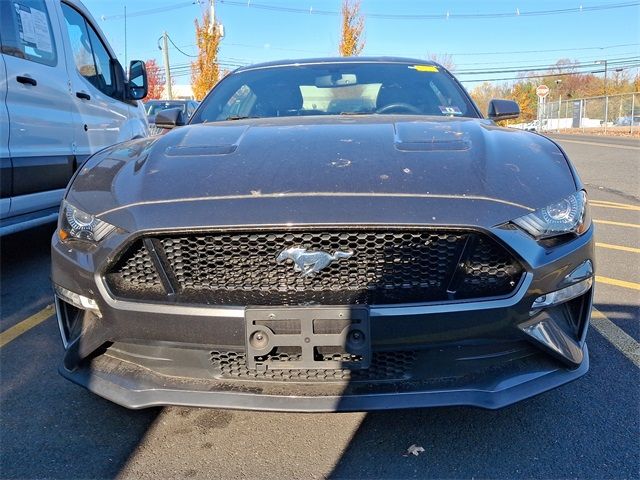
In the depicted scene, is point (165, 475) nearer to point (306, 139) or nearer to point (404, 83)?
point (306, 139)

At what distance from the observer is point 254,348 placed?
1855 millimetres

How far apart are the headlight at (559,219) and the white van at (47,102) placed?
3.31 m

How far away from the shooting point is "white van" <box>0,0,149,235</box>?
3787mm

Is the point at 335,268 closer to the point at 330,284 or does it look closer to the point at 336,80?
the point at 330,284

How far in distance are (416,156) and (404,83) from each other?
1584 mm

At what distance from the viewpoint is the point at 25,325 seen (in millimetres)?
3348

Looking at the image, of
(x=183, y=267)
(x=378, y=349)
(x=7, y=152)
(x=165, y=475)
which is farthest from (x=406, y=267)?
(x=7, y=152)

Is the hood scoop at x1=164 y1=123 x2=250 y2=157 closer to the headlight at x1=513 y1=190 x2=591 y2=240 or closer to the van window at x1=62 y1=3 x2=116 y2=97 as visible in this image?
the headlight at x1=513 y1=190 x2=591 y2=240

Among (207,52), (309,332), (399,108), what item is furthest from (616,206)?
(207,52)

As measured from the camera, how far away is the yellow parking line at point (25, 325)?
10.4 ft

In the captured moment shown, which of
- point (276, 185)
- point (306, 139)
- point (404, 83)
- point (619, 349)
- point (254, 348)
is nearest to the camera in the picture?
point (254, 348)

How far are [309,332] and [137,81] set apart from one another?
182 inches

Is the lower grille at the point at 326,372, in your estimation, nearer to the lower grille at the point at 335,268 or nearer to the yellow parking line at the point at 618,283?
the lower grille at the point at 335,268

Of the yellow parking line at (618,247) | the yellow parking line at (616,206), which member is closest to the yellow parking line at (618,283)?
the yellow parking line at (618,247)
